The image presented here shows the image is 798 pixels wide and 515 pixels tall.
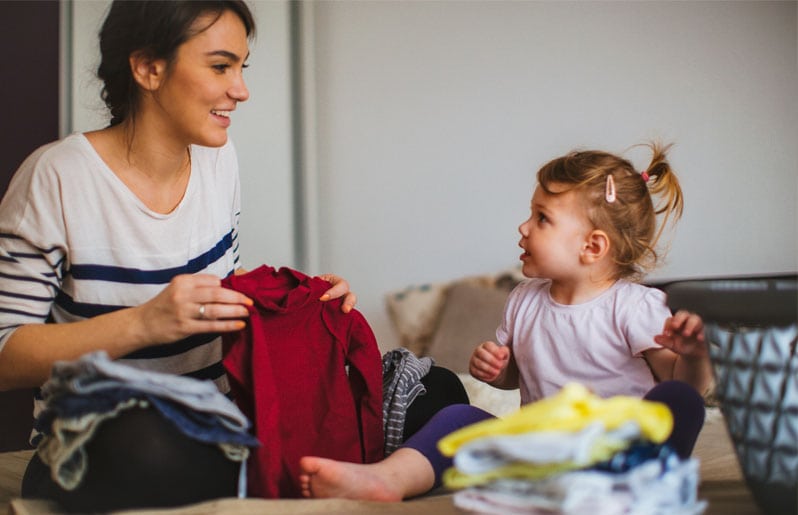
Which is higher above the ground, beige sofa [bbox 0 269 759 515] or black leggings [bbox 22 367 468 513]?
black leggings [bbox 22 367 468 513]

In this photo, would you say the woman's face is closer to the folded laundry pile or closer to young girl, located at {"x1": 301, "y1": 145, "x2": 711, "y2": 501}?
young girl, located at {"x1": 301, "y1": 145, "x2": 711, "y2": 501}

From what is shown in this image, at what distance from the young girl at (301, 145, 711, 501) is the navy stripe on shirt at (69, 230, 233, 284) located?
491 millimetres

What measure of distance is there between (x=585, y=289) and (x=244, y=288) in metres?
0.59

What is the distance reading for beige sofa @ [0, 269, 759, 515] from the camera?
1.07 m

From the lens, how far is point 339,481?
3.74 ft

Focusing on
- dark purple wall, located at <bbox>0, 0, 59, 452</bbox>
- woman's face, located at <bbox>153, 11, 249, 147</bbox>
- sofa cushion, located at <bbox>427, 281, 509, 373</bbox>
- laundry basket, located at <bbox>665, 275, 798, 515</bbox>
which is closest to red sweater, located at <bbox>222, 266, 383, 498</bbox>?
woman's face, located at <bbox>153, 11, 249, 147</bbox>

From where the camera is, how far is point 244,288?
1.25m

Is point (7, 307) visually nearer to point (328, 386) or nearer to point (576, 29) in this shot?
point (328, 386)

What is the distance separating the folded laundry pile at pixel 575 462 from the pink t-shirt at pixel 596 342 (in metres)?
0.45

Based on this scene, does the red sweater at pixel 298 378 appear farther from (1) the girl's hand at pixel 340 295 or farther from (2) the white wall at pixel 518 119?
(2) the white wall at pixel 518 119

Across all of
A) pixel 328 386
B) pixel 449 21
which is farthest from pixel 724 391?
pixel 449 21

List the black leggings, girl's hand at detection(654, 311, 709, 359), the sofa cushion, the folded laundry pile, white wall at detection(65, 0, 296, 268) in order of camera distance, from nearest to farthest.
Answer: the folded laundry pile → the black leggings → girl's hand at detection(654, 311, 709, 359) → the sofa cushion → white wall at detection(65, 0, 296, 268)

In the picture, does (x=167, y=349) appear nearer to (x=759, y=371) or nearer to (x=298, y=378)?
(x=298, y=378)

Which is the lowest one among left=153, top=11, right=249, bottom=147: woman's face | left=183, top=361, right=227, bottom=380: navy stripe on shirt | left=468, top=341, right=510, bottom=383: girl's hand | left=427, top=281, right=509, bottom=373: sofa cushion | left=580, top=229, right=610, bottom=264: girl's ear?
left=427, top=281, right=509, bottom=373: sofa cushion
